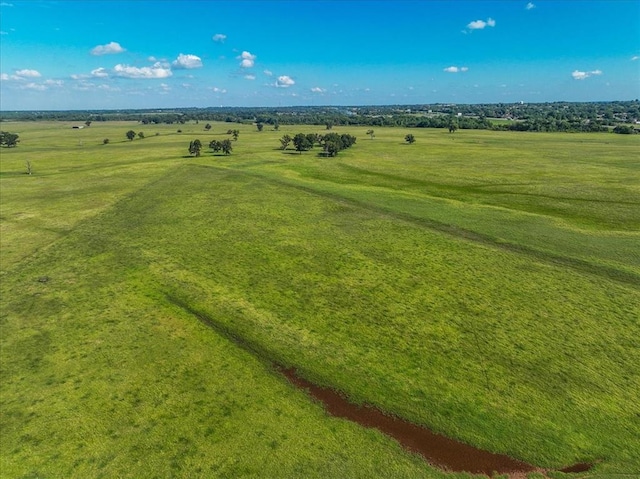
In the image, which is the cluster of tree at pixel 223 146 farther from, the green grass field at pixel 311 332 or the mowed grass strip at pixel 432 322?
the mowed grass strip at pixel 432 322

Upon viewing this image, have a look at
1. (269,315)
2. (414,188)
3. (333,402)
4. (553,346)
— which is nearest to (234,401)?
(333,402)

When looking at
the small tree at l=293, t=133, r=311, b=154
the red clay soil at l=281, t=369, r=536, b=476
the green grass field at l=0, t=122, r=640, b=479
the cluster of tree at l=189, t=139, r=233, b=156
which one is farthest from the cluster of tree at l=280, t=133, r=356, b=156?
the red clay soil at l=281, t=369, r=536, b=476

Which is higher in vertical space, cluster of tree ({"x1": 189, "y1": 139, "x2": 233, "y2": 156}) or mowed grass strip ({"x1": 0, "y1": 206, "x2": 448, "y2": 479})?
cluster of tree ({"x1": 189, "y1": 139, "x2": 233, "y2": 156})

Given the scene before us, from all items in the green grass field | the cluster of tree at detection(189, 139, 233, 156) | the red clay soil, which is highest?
the cluster of tree at detection(189, 139, 233, 156)

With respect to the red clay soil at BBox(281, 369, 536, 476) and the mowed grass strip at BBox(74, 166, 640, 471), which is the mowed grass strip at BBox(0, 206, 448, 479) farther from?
the mowed grass strip at BBox(74, 166, 640, 471)

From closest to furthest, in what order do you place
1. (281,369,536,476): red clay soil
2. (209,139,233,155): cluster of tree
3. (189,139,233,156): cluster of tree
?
(281,369,536,476): red clay soil, (189,139,233,156): cluster of tree, (209,139,233,155): cluster of tree

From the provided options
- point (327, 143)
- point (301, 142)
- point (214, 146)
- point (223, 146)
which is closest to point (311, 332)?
point (327, 143)

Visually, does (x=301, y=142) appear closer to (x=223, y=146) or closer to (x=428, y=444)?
(x=223, y=146)
